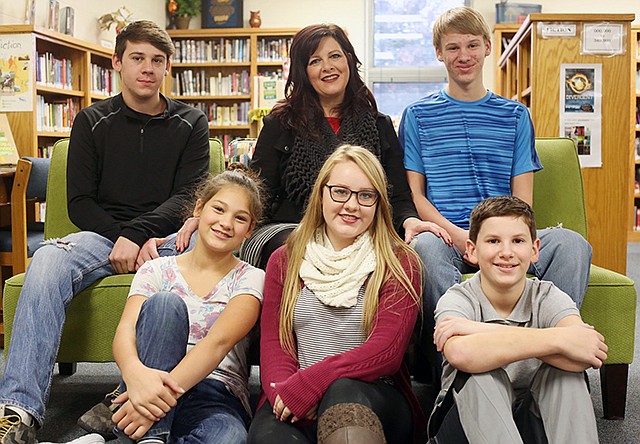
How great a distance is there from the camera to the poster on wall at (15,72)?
4711 mm

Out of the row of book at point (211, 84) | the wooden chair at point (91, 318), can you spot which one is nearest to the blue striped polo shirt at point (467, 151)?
the wooden chair at point (91, 318)

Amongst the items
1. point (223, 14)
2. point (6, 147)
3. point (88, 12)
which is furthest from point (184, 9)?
point (6, 147)

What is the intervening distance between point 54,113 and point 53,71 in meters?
0.30

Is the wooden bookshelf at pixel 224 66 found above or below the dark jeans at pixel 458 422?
above

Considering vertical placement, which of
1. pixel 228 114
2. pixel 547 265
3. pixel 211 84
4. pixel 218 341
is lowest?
pixel 218 341

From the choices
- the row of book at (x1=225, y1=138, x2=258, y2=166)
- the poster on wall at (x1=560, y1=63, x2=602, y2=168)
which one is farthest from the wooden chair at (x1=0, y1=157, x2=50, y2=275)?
the poster on wall at (x1=560, y1=63, x2=602, y2=168)

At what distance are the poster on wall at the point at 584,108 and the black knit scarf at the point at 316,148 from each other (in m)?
1.43

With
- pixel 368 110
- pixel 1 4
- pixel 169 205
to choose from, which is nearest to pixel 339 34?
pixel 368 110

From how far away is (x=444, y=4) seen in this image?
7742 mm

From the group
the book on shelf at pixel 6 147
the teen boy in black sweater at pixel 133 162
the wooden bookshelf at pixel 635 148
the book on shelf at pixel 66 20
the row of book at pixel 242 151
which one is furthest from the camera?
the wooden bookshelf at pixel 635 148

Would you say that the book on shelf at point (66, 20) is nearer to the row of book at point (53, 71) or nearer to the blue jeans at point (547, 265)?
the row of book at point (53, 71)

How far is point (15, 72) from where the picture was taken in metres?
4.74

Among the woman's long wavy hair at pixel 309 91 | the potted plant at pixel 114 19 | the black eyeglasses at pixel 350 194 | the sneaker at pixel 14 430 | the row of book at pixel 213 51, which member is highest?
the potted plant at pixel 114 19

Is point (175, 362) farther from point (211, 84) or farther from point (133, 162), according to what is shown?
point (211, 84)
